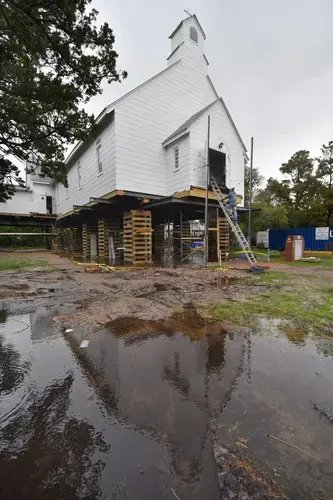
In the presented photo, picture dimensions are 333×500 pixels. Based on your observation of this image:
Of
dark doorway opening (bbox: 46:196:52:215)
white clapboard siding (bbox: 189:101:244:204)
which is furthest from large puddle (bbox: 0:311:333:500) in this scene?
dark doorway opening (bbox: 46:196:52:215)

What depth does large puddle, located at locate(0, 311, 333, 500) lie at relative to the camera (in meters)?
1.42

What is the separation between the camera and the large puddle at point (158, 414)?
4.66 ft

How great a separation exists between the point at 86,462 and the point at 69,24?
6.93 metres

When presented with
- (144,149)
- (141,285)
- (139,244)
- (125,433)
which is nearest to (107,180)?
(144,149)

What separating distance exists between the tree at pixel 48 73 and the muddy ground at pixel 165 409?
5556 mm

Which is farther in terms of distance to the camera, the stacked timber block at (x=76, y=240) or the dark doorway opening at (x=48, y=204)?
the dark doorway opening at (x=48, y=204)

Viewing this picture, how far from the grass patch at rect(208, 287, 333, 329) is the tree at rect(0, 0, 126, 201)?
610cm

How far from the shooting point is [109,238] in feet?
49.5

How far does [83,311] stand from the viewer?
4.66 meters

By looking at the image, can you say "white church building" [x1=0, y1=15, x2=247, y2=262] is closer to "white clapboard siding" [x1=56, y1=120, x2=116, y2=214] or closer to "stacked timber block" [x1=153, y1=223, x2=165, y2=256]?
"white clapboard siding" [x1=56, y1=120, x2=116, y2=214]

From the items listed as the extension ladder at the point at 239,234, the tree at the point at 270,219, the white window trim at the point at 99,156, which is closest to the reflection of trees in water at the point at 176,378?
the extension ladder at the point at 239,234

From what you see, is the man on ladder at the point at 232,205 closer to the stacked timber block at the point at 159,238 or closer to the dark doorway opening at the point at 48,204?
the stacked timber block at the point at 159,238

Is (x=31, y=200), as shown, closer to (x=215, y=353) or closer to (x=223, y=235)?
(x=223, y=235)

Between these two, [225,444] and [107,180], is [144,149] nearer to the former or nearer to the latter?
[107,180]
